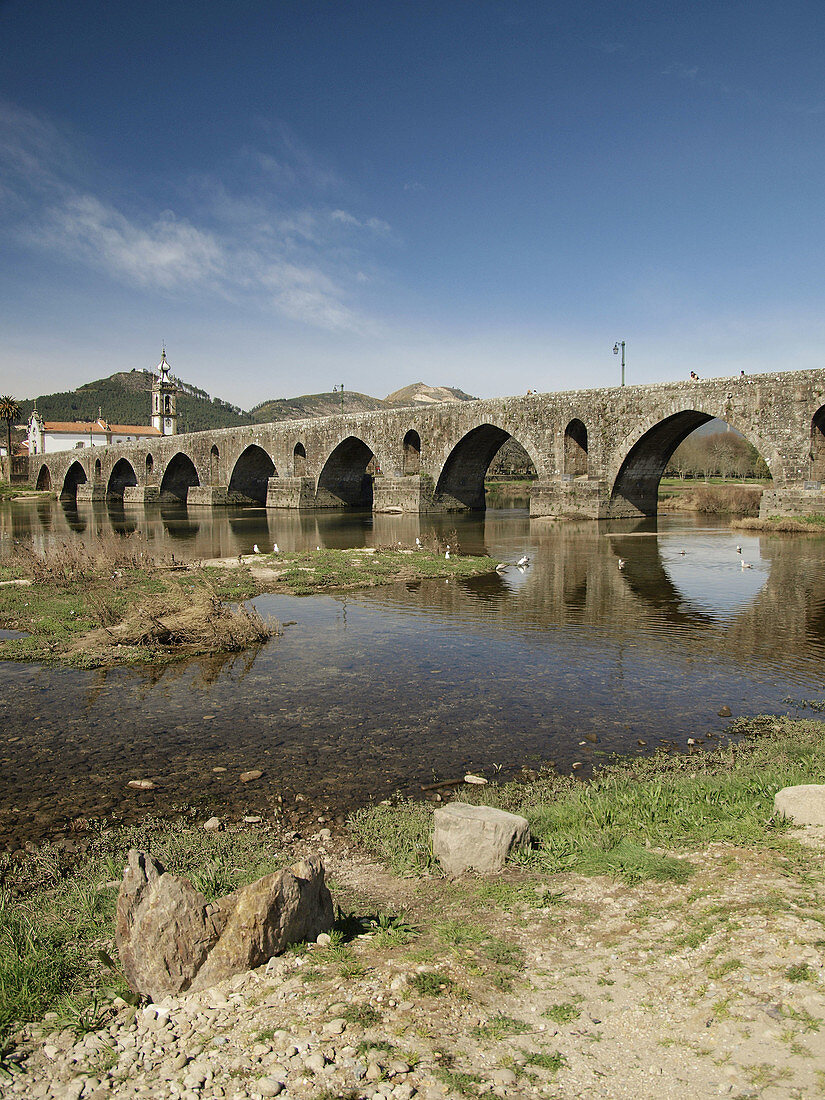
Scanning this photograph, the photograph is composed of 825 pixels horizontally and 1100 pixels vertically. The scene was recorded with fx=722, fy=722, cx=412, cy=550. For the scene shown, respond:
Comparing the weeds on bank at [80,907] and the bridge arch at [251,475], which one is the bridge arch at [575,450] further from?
the weeds on bank at [80,907]

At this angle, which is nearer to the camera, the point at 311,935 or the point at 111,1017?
the point at 111,1017

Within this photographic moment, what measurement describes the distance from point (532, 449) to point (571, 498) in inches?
154

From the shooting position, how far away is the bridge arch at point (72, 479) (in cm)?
9250

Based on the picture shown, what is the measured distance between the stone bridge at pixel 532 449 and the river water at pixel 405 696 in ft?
48.5

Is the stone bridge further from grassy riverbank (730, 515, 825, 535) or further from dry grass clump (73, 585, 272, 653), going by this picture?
dry grass clump (73, 585, 272, 653)

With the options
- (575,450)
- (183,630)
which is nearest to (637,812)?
(183,630)

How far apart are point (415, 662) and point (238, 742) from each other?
12.0 ft

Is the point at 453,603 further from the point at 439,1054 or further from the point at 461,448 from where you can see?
the point at 461,448

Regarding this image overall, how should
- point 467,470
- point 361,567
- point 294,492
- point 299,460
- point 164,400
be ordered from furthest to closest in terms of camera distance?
point 164,400 → point 299,460 → point 294,492 → point 467,470 → point 361,567

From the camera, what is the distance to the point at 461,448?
45.8m

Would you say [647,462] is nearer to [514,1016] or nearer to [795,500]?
[795,500]

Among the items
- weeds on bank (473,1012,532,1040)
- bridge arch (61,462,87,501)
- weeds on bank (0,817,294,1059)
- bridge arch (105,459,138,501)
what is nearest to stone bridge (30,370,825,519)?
bridge arch (105,459,138,501)

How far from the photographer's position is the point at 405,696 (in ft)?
29.6

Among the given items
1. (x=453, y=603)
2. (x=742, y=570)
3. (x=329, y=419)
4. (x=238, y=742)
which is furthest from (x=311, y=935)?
(x=329, y=419)
